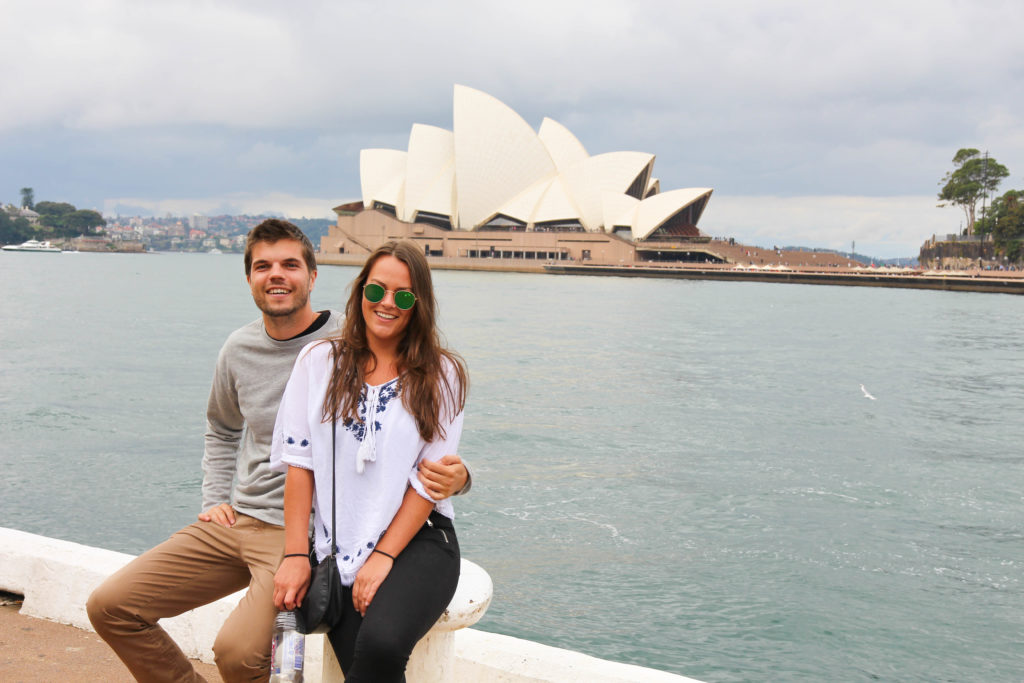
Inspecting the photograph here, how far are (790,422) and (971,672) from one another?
21.4ft

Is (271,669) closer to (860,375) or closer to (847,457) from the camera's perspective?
(847,457)

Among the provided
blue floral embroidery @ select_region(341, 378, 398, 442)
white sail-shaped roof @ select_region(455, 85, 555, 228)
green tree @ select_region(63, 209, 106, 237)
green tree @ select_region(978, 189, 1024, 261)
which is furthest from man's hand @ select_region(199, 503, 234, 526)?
green tree @ select_region(63, 209, 106, 237)

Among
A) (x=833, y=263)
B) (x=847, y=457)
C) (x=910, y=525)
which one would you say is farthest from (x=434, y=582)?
(x=833, y=263)

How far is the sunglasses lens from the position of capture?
190 centimetres

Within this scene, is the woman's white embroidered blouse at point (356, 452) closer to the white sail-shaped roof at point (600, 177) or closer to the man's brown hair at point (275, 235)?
the man's brown hair at point (275, 235)

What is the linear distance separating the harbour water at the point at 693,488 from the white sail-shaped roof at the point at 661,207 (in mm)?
42729

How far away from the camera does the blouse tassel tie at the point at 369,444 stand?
6.05ft

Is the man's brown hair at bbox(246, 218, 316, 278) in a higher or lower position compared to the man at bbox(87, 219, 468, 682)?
higher

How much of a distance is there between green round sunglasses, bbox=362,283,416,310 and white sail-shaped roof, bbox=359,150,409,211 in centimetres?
6758

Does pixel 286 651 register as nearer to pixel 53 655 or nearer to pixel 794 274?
pixel 53 655

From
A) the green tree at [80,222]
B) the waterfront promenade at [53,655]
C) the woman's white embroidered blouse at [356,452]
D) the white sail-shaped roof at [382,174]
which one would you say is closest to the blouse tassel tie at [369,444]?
the woman's white embroidered blouse at [356,452]

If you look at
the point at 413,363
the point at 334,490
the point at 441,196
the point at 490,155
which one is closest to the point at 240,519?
the point at 334,490

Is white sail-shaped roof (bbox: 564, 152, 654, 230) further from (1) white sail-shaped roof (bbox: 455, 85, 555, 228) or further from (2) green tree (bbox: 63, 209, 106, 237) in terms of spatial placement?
(2) green tree (bbox: 63, 209, 106, 237)

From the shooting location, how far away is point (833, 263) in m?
67.2
